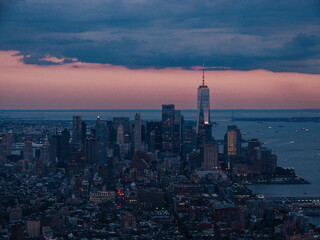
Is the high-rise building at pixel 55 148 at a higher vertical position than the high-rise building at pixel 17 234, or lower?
higher

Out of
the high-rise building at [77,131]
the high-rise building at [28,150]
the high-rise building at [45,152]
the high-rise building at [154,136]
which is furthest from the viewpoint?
the high-rise building at [154,136]

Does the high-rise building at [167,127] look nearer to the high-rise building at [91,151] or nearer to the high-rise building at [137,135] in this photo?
the high-rise building at [137,135]

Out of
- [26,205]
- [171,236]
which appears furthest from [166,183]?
[171,236]

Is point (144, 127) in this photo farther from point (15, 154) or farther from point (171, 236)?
point (171, 236)

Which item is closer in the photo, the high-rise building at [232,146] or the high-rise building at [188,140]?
the high-rise building at [232,146]

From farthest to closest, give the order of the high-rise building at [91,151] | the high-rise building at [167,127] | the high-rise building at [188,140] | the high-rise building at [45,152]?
1. the high-rise building at [167,127]
2. the high-rise building at [188,140]
3. the high-rise building at [91,151]
4. the high-rise building at [45,152]

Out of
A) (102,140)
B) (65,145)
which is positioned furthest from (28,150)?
(102,140)

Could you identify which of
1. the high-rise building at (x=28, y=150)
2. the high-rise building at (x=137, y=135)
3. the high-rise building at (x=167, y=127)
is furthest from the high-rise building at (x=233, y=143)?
the high-rise building at (x=28, y=150)

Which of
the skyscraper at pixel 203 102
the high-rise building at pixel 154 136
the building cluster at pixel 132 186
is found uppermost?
the skyscraper at pixel 203 102
